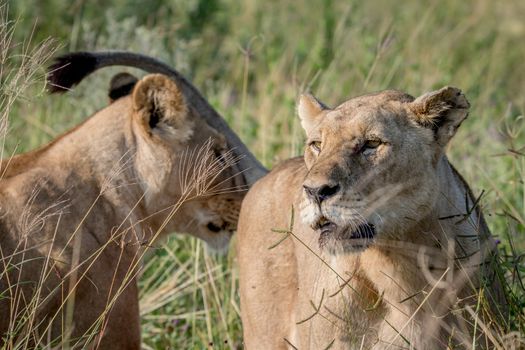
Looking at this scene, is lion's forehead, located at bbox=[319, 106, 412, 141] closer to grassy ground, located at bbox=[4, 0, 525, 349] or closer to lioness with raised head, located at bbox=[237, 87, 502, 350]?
lioness with raised head, located at bbox=[237, 87, 502, 350]

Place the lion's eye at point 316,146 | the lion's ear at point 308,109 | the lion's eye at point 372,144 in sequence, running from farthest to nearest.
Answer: the lion's ear at point 308,109 → the lion's eye at point 316,146 → the lion's eye at point 372,144

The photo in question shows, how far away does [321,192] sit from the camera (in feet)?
12.3

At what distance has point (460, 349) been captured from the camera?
396 cm

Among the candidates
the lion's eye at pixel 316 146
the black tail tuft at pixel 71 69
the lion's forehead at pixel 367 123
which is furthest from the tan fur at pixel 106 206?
the lion's forehead at pixel 367 123

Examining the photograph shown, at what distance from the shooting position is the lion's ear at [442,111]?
4.02 metres

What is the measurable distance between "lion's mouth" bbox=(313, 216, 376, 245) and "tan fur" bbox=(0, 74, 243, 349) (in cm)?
93

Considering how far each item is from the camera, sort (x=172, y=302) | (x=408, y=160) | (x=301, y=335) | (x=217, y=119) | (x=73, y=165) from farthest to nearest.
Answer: (x=172, y=302) → (x=217, y=119) → (x=73, y=165) → (x=301, y=335) → (x=408, y=160)

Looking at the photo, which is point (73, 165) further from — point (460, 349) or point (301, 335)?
point (460, 349)

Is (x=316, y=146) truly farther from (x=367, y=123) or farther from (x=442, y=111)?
(x=442, y=111)

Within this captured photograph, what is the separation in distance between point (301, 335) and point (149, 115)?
157 centimetres

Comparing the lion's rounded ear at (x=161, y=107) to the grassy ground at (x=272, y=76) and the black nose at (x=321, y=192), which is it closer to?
the grassy ground at (x=272, y=76)

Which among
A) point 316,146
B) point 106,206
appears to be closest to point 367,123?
point 316,146

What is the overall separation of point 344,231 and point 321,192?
201mm

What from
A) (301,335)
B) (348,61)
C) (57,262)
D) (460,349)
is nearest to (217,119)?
(57,262)
